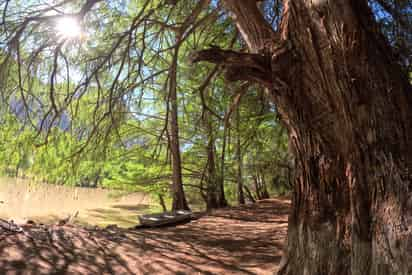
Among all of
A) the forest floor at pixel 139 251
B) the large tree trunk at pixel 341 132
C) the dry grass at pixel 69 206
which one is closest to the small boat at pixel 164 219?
the forest floor at pixel 139 251

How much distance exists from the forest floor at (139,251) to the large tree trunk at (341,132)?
3.00ft

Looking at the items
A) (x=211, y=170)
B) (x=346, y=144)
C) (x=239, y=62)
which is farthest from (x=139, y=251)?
(x=211, y=170)

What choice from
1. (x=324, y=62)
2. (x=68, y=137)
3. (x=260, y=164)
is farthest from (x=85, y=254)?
(x=260, y=164)

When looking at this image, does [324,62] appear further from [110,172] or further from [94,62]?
[110,172]

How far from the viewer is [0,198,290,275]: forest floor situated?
263 centimetres

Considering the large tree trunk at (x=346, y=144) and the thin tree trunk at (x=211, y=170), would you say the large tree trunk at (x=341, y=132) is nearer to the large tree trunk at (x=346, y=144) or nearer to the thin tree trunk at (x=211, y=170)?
the large tree trunk at (x=346, y=144)

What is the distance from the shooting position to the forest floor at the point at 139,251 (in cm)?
263

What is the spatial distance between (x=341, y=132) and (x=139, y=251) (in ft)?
7.36

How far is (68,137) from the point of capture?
5.82 m

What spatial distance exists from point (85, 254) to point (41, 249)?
0.36 m

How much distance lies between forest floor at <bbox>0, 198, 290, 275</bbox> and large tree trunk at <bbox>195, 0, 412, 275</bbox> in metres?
0.91

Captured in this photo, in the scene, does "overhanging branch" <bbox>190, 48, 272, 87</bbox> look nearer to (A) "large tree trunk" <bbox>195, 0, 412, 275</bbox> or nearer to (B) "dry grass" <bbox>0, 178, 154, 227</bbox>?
(A) "large tree trunk" <bbox>195, 0, 412, 275</bbox>

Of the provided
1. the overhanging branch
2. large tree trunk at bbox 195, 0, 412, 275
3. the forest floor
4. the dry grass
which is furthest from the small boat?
the dry grass

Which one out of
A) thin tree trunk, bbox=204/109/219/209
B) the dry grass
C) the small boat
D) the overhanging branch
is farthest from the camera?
the dry grass
